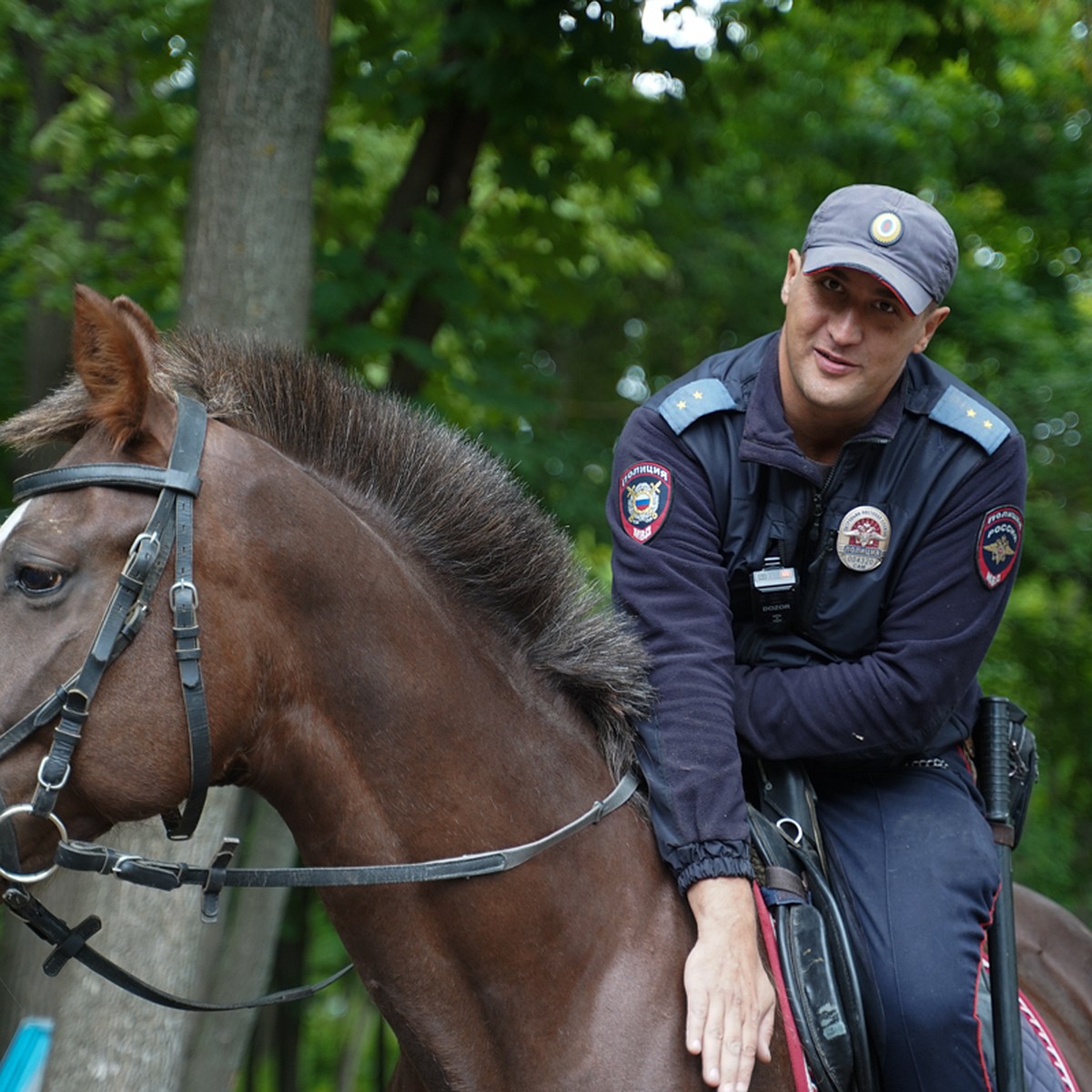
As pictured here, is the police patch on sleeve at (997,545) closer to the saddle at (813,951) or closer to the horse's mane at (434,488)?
the saddle at (813,951)

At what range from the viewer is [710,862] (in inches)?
93.4

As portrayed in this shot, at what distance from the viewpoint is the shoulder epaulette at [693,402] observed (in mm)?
2748

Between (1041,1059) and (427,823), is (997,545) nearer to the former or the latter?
(1041,1059)

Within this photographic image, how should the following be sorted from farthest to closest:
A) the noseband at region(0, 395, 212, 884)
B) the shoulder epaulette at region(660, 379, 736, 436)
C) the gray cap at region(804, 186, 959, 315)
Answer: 1. the shoulder epaulette at region(660, 379, 736, 436)
2. the gray cap at region(804, 186, 959, 315)
3. the noseband at region(0, 395, 212, 884)

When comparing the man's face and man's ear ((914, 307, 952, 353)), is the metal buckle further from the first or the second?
man's ear ((914, 307, 952, 353))

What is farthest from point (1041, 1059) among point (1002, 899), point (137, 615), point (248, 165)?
point (248, 165)

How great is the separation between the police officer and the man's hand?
0.18 metres

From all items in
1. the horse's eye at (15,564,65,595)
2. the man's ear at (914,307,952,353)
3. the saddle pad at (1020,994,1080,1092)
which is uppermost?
the man's ear at (914,307,952,353)

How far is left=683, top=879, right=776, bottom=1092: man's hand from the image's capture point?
7.34 feet

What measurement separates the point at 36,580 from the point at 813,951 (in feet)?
5.50

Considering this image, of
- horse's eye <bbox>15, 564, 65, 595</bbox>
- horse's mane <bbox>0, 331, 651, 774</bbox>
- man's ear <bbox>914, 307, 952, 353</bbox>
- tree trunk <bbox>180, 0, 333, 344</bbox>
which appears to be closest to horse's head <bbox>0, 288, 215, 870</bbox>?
horse's eye <bbox>15, 564, 65, 595</bbox>

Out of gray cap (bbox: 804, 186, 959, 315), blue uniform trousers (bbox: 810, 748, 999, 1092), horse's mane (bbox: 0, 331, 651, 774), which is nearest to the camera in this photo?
horse's mane (bbox: 0, 331, 651, 774)

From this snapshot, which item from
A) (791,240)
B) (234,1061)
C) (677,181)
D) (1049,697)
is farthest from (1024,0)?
(234,1061)

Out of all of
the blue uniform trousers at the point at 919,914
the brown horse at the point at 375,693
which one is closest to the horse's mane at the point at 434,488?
the brown horse at the point at 375,693
